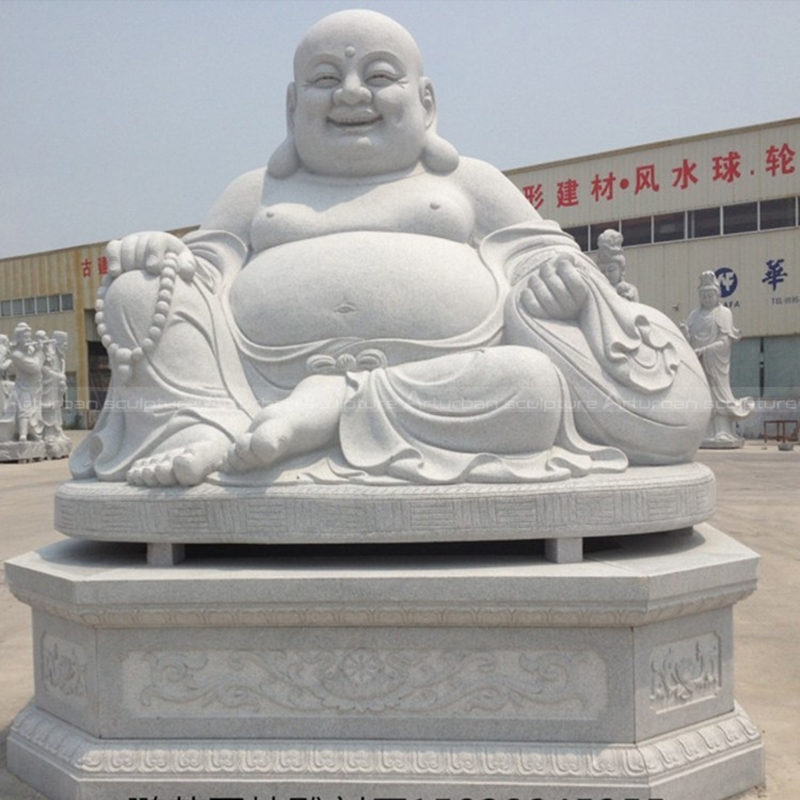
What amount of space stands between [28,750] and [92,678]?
15.8 inches

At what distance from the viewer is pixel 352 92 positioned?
3.16 meters

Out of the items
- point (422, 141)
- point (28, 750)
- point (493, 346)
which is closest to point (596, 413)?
point (493, 346)

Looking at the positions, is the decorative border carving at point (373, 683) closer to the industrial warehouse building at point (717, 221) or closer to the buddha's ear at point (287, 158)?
the buddha's ear at point (287, 158)

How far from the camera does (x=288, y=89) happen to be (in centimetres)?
349

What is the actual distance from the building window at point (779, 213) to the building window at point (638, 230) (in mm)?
1919

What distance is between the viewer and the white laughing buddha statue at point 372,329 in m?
2.60

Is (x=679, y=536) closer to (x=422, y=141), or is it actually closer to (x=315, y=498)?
(x=315, y=498)

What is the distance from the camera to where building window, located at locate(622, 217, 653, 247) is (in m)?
16.2

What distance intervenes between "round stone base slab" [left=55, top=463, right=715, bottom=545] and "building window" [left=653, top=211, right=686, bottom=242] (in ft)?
47.1

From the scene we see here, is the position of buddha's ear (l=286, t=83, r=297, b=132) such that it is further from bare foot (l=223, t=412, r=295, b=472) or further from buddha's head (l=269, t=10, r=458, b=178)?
bare foot (l=223, t=412, r=295, b=472)

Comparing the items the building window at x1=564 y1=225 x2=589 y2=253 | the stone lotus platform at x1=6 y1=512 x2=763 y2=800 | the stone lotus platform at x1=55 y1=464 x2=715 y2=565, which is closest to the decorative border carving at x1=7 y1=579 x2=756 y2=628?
the stone lotus platform at x1=6 y1=512 x2=763 y2=800

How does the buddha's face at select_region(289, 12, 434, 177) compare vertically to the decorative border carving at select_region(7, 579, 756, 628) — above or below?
above

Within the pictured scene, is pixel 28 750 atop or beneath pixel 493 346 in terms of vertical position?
beneath

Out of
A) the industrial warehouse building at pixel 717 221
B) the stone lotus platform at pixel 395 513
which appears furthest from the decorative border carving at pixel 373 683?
the industrial warehouse building at pixel 717 221
